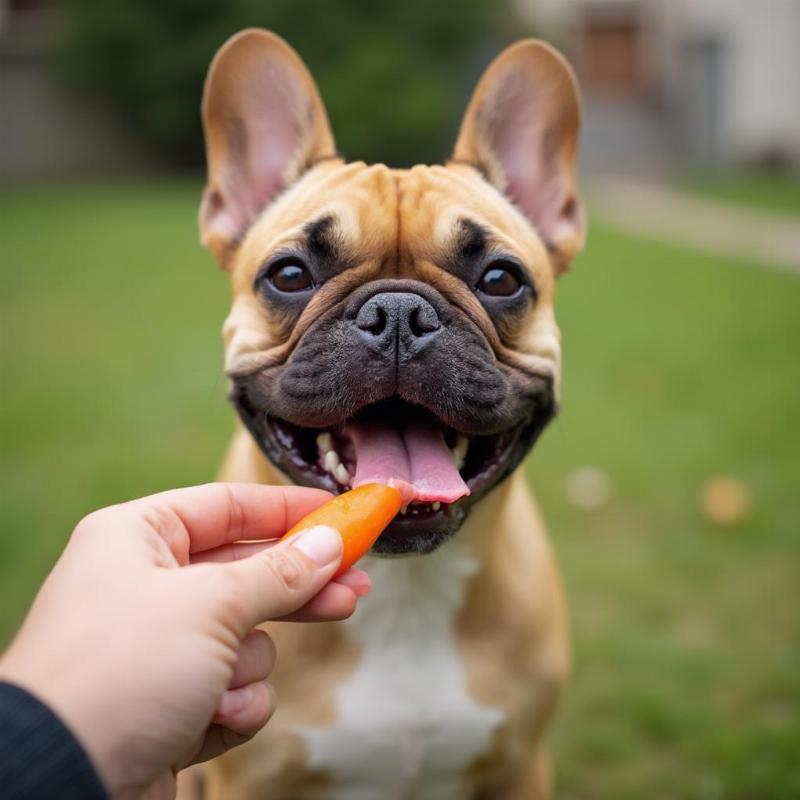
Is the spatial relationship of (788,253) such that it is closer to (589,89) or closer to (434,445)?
(434,445)

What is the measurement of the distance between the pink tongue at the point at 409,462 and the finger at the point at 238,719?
0.46 metres

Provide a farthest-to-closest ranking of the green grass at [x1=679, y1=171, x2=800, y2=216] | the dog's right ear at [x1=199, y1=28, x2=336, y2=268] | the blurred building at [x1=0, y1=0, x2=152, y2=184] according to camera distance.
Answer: the blurred building at [x1=0, y1=0, x2=152, y2=184], the green grass at [x1=679, y1=171, x2=800, y2=216], the dog's right ear at [x1=199, y1=28, x2=336, y2=268]

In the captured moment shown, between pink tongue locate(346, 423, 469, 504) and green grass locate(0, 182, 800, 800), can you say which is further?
green grass locate(0, 182, 800, 800)

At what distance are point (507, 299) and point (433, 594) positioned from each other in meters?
0.75

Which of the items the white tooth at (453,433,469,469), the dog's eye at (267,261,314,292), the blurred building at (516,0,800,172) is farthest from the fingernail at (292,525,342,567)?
the blurred building at (516,0,800,172)

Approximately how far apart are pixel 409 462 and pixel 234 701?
0.65 metres

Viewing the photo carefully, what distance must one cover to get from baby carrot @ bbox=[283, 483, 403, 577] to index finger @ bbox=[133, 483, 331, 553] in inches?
2.0

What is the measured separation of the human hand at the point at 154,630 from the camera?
1.28m

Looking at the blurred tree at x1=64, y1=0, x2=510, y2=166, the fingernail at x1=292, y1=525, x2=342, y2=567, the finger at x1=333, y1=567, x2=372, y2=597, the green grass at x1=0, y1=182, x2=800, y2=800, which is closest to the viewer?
the fingernail at x1=292, y1=525, x2=342, y2=567

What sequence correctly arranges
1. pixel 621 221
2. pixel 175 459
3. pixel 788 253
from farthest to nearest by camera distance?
pixel 621 221 → pixel 788 253 → pixel 175 459

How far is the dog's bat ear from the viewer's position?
2543 mm

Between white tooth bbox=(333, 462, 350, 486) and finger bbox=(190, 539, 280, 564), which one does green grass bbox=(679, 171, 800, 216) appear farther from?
finger bbox=(190, 539, 280, 564)

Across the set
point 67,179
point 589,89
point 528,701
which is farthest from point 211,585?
point 589,89

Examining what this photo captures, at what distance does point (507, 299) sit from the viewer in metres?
2.26
